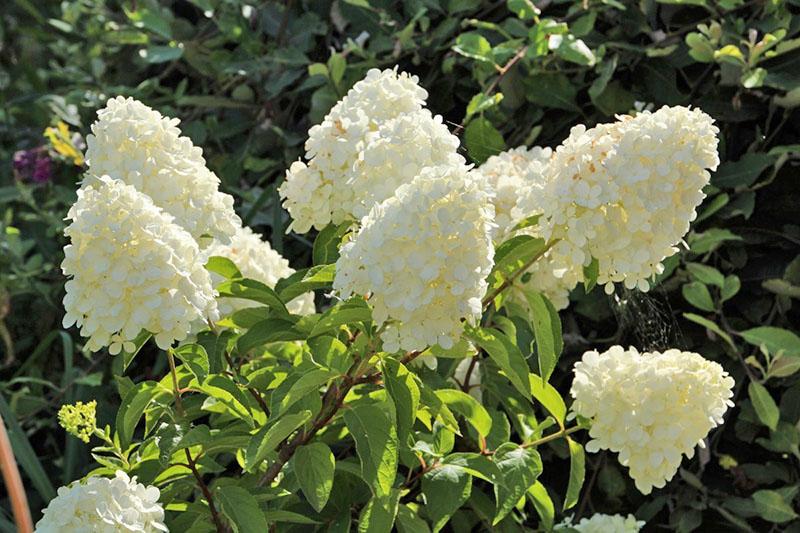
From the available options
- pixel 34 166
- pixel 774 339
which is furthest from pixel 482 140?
pixel 34 166

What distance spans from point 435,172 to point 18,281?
1.93 m

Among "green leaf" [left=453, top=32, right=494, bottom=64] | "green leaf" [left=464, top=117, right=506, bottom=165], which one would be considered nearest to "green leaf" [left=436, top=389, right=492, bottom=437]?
"green leaf" [left=464, top=117, right=506, bottom=165]

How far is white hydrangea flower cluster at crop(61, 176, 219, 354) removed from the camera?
3.85 ft

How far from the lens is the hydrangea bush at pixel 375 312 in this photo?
1171 mm

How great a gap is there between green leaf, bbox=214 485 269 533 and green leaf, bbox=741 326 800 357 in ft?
3.07

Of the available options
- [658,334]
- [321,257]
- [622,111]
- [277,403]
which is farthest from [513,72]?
[277,403]

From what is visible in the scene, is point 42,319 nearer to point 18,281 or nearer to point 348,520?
point 18,281

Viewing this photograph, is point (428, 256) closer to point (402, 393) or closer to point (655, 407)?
point (402, 393)

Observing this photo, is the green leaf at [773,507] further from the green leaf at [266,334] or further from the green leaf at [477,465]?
the green leaf at [266,334]

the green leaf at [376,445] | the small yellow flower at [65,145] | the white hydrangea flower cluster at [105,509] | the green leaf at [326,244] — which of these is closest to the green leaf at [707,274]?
the green leaf at [326,244]

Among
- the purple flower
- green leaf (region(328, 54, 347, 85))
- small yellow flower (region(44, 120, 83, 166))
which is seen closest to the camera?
green leaf (region(328, 54, 347, 85))

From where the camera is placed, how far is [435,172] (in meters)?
1.16

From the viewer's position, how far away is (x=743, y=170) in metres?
1.90

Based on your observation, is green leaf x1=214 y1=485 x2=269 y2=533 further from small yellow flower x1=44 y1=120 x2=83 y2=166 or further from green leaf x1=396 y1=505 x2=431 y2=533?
small yellow flower x1=44 y1=120 x2=83 y2=166
